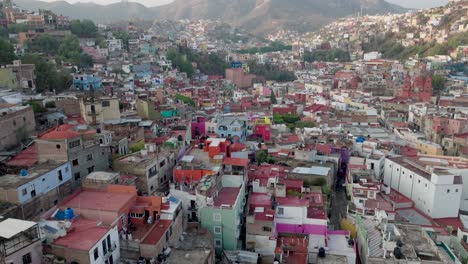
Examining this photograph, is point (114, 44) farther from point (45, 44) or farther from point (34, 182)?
point (34, 182)

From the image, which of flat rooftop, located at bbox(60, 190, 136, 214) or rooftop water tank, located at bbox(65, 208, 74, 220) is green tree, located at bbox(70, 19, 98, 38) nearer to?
flat rooftop, located at bbox(60, 190, 136, 214)

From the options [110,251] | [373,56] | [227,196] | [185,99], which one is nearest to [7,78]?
[185,99]

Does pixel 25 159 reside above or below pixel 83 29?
below

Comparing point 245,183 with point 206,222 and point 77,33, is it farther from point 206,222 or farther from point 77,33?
point 77,33

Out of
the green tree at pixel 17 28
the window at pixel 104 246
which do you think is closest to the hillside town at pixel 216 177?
the window at pixel 104 246

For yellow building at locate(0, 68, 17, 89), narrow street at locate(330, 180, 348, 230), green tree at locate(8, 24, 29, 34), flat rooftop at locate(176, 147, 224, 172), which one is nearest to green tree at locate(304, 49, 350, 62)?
green tree at locate(8, 24, 29, 34)

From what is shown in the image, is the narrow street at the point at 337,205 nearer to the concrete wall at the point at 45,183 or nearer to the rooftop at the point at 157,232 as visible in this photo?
the rooftop at the point at 157,232

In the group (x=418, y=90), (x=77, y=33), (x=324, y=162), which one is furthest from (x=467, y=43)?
(x=77, y=33)
